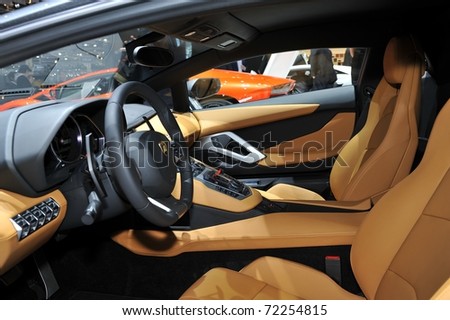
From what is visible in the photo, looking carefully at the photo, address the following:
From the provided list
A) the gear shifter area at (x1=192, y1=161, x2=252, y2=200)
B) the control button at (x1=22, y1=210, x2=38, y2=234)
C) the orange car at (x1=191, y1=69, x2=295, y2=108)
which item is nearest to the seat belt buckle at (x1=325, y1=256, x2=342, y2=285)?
the gear shifter area at (x1=192, y1=161, x2=252, y2=200)

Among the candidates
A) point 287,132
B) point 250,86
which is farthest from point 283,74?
point 287,132

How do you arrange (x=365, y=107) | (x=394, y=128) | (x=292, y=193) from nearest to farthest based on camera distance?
1. (x=394, y=128)
2. (x=292, y=193)
3. (x=365, y=107)

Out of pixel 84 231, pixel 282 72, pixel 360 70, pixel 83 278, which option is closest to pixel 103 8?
pixel 84 231

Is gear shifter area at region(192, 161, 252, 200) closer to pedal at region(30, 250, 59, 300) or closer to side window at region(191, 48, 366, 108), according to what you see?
pedal at region(30, 250, 59, 300)

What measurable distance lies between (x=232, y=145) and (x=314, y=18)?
978 mm

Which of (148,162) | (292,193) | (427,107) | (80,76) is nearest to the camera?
(148,162)

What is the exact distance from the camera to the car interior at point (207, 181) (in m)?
1.08

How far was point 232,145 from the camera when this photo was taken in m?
2.70

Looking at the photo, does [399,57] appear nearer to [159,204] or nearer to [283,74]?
[159,204]

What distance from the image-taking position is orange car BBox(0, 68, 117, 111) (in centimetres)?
250

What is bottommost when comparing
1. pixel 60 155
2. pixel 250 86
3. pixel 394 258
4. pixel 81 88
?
pixel 250 86

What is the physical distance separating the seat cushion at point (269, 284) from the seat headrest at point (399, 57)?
2.89ft

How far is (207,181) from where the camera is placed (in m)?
1.69

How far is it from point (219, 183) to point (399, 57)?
2.84 feet
